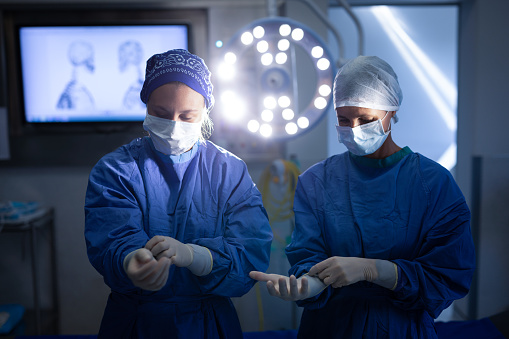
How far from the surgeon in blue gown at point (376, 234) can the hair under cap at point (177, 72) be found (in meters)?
0.37

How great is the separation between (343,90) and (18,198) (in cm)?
223

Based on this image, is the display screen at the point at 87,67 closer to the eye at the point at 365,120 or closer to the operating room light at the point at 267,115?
the operating room light at the point at 267,115

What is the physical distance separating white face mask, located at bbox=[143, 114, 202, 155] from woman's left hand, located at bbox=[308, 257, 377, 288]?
0.46 meters

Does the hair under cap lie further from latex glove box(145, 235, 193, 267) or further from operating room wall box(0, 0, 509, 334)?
operating room wall box(0, 0, 509, 334)

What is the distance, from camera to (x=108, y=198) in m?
1.01

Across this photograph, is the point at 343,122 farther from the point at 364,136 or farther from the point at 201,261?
the point at 201,261

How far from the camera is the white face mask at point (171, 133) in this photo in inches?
41.6

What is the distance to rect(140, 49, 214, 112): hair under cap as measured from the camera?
41.1 inches

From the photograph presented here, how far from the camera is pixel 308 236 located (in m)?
1.12

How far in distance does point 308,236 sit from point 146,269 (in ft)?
1.50

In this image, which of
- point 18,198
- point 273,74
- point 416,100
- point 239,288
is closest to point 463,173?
point 416,100

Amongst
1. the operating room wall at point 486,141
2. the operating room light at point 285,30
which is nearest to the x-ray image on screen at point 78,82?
the operating room light at point 285,30

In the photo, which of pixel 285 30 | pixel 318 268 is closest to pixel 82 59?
pixel 285 30

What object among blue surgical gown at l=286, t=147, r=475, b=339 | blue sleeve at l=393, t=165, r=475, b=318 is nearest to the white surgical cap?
blue surgical gown at l=286, t=147, r=475, b=339
